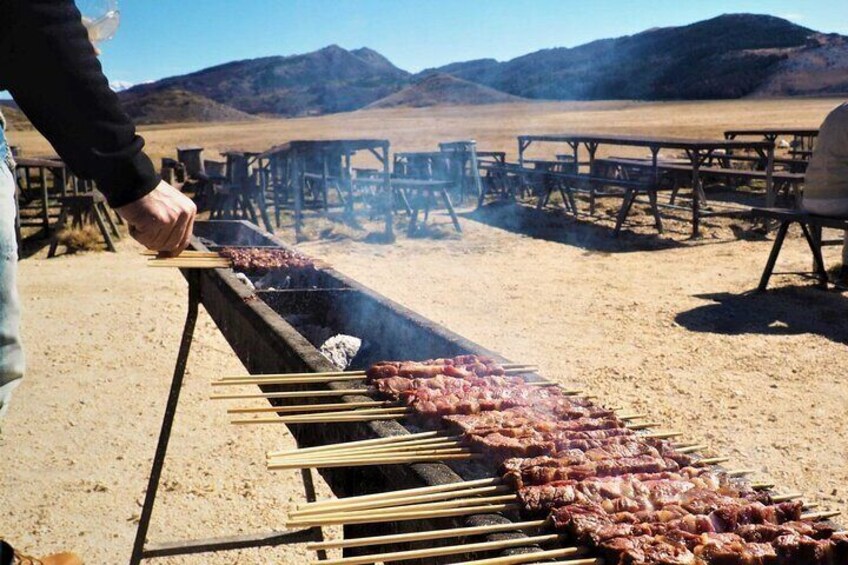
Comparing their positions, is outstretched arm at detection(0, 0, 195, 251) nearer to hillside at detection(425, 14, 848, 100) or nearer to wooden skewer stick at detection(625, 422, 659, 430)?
wooden skewer stick at detection(625, 422, 659, 430)

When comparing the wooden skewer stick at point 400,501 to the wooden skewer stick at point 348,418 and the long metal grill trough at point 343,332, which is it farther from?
the wooden skewer stick at point 348,418

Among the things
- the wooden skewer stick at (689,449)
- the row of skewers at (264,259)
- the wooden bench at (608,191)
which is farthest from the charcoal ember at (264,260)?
the wooden bench at (608,191)

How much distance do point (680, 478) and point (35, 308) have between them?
8242mm

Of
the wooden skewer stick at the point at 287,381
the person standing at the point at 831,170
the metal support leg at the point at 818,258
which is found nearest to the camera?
the wooden skewer stick at the point at 287,381

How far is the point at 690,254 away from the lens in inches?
446

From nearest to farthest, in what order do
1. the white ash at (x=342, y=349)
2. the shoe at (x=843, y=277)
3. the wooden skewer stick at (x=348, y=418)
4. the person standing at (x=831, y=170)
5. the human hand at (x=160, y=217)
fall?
the human hand at (x=160, y=217) → the wooden skewer stick at (x=348, y=418) → the white ash at (x=342, y=349) → the person standing at (x=831, y=170) → the shoe at (x=843, y=277)

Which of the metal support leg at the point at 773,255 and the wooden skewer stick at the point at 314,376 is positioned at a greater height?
the wooden skewer stick at the point at 314,376

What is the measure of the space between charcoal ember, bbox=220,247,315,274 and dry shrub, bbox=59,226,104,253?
7525 mm

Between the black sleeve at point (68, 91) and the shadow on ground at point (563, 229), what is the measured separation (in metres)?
10.6

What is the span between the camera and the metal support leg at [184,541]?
295 centimetres

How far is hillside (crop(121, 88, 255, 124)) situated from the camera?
92.6 metres

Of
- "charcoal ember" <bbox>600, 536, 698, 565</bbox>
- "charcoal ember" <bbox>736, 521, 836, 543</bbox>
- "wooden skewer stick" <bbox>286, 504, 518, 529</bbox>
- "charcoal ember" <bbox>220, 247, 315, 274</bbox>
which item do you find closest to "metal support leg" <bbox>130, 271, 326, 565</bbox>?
"wooden skewer stick" <bbox>286, 504, 518, 529</bbox>

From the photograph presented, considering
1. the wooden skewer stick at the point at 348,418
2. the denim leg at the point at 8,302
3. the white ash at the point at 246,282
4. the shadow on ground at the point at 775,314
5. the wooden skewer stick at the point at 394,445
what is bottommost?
the shadow on ground at the point at 775,314

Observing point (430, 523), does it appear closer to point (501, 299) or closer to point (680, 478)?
point (680, 478)
